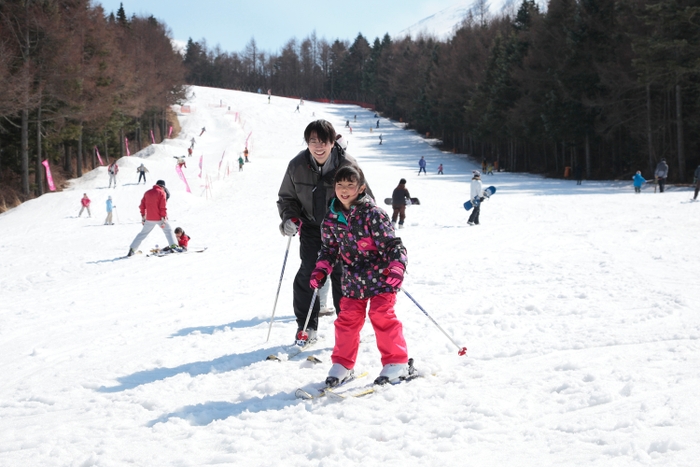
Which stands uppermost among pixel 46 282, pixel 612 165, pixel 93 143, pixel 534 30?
pixel 534 30

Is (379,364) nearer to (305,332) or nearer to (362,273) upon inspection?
(305,332)

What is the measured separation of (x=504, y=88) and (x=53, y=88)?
3031 centimetres

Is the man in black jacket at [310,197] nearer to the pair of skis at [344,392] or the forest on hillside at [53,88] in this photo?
the pair of skis at [344,392]

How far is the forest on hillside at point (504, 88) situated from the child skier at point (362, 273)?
2515 centimetres

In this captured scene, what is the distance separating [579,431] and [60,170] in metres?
40.7

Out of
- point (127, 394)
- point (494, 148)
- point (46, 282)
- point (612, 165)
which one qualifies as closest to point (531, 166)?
point (494, 148)

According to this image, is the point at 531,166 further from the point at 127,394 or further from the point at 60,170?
the point at 127,394

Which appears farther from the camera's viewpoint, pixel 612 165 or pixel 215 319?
pixel 612 165

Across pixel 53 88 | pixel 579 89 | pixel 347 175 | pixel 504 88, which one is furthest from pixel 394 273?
pixel 504 88

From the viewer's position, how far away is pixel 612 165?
125 ft

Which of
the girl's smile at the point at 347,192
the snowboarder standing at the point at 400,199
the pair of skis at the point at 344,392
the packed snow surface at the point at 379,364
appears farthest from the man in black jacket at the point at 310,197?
the snowboarder standing at the point at 400,199

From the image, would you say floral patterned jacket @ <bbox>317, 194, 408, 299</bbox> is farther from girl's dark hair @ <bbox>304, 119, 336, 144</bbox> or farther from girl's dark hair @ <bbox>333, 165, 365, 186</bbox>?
girl's dark hair @ <bbox>304, 119, 336, 144</bbox>

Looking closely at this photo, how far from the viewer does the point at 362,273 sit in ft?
12.9

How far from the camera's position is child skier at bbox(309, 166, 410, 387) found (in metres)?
3.89
